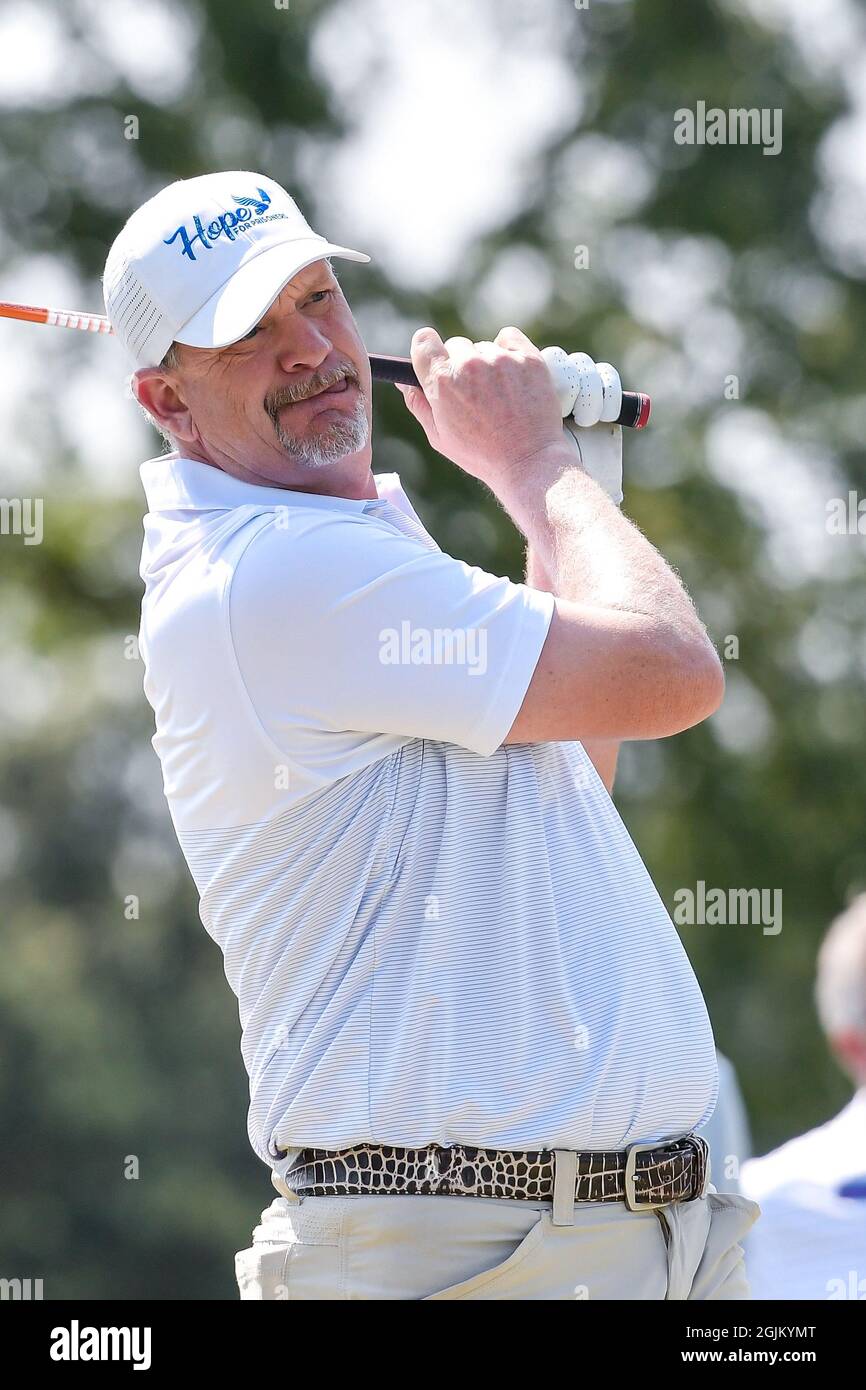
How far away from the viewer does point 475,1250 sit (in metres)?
2.61

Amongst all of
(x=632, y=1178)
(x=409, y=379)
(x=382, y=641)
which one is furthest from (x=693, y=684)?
(x=409, y=379)

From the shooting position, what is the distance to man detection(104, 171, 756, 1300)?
2.60m

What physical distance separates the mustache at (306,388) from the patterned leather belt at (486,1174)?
1.10 metres

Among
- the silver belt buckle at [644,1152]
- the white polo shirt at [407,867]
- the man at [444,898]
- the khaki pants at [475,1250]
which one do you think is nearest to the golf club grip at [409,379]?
the man at [444,898]

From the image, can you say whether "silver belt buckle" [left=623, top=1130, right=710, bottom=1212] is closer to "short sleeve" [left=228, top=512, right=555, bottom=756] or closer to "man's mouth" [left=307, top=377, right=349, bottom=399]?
"short sleeve" [left=228, top=512, right=555, bottom=756]

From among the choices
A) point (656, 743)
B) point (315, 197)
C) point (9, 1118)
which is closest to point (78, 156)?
point (315, 197)

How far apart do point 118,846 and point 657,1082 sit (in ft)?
36.3

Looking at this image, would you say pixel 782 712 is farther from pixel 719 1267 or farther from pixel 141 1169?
pixel 719 1267

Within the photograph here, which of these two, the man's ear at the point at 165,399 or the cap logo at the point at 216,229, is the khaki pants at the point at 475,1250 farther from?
the cap logo at the point at 216,229

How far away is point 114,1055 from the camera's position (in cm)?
1335

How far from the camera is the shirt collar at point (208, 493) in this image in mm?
2885

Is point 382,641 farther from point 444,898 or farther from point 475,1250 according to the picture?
point 475,1250

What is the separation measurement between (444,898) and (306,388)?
859mm

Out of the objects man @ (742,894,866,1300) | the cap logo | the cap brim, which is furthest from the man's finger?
man @ (742,894,866,1300)
